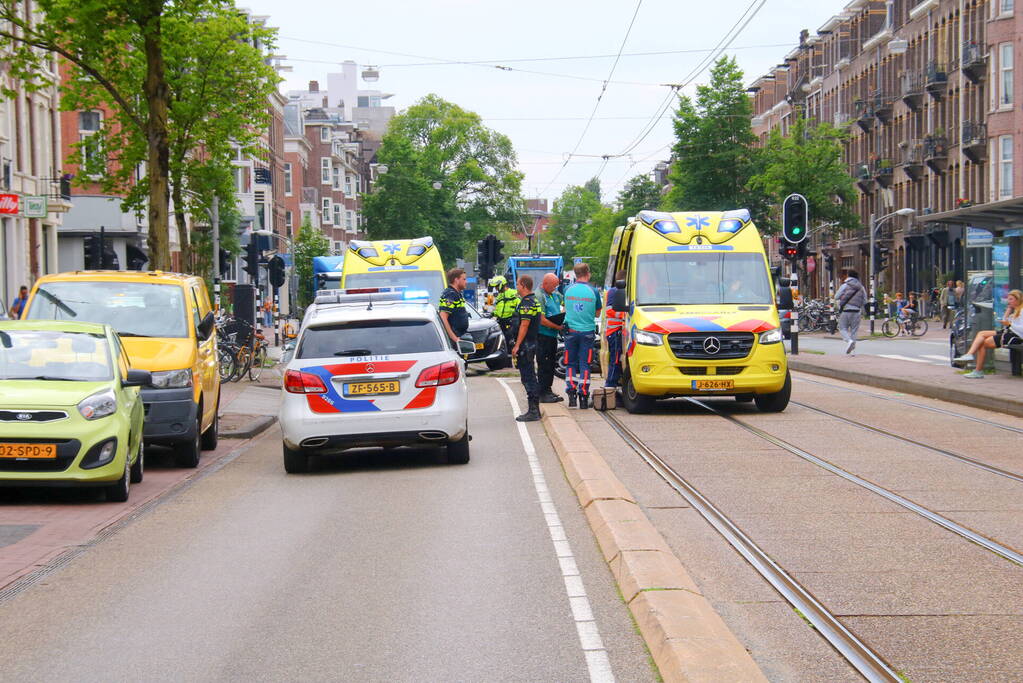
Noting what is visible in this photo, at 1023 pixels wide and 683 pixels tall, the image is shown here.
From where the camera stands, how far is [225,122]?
2808 cm

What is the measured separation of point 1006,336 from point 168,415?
45.8 ft

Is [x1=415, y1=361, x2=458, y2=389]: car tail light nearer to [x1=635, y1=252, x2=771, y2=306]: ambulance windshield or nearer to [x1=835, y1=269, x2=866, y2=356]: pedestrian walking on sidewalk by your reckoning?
[x1=635, y1=252, x2=771, y2=306]: ambulance windshield

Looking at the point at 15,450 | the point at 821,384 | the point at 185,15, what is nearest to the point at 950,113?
the point at 821,384

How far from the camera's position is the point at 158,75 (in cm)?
2238

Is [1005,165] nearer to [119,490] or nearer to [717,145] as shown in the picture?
[717,145]

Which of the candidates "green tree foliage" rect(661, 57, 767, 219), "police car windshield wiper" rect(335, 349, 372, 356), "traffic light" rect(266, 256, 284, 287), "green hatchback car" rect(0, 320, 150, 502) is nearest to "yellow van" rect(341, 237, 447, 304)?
"traffic light" rect(266, 256, 284, 287)

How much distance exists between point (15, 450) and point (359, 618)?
5.15 m

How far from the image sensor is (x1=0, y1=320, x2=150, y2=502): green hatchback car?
11156mm

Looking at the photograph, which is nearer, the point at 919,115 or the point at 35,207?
the point at 35,207

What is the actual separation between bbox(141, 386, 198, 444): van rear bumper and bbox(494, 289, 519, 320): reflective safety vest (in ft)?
18.2

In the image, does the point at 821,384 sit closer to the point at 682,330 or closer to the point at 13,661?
the point at 682,330

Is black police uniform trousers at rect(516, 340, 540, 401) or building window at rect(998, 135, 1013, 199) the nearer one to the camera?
black police uniform trousers at rect(516, 340, 540, 401)

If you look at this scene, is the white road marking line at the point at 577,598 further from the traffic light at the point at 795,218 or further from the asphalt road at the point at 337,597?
the traffic light at the point at 795,218

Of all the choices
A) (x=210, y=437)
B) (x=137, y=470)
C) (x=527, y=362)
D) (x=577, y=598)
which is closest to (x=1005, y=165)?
(x=527, y=362)
